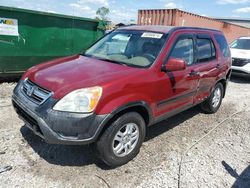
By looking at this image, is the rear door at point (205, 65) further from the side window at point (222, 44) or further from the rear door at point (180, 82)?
the side window at point (222, 44)

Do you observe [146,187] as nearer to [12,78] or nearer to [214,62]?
[214,62]

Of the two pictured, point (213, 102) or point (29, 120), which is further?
point (213, 102)

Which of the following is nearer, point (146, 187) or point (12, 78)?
point (146, 187)

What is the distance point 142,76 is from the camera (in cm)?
343

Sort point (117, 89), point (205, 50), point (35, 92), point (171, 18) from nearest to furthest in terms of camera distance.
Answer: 1. point (117, 89)
2. point (35, 92)
3. point (205, 50)
4. point (171, 18)

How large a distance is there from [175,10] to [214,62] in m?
8.75

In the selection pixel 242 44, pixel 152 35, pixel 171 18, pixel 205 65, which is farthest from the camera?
pixel 171 18

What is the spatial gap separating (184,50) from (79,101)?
7.10ft

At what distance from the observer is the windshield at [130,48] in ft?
12.4

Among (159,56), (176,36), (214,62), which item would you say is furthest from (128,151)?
(214,62)

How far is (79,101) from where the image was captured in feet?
9.55

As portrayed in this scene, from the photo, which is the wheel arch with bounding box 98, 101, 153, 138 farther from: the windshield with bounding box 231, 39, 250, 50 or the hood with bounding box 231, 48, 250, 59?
the windshield with bounding box 231, 39, 250, 50

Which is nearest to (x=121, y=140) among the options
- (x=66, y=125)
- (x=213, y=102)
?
(x=66, y=125)

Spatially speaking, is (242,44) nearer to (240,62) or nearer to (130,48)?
(240,62)
